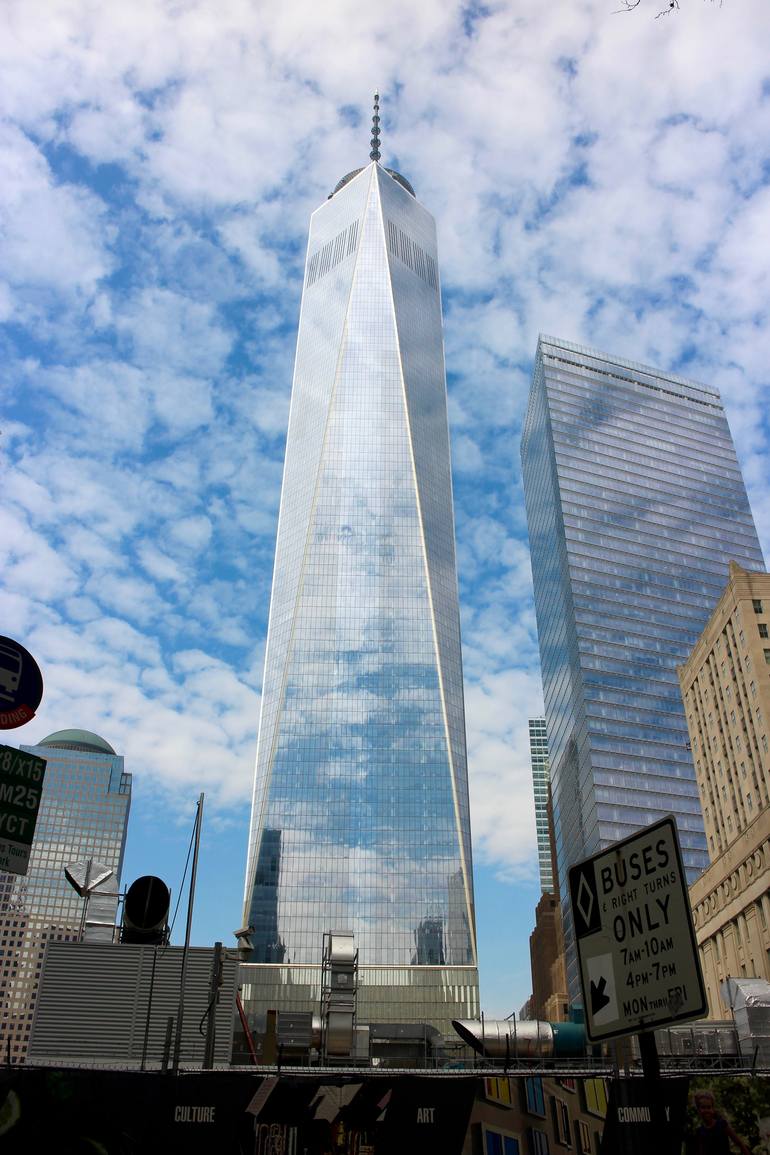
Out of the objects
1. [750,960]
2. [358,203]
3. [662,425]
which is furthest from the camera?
[358,203]

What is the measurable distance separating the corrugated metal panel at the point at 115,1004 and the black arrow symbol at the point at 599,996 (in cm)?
2706

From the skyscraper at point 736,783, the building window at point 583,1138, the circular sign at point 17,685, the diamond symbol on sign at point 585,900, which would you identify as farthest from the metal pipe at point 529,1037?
the skyscraper at point 736,783

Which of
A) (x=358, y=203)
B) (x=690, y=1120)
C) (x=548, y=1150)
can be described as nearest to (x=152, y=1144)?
(x=548, y=1150)

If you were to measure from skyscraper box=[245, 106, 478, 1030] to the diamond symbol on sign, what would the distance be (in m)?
142

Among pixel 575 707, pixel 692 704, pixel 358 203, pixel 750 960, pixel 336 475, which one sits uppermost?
pixel 358 203

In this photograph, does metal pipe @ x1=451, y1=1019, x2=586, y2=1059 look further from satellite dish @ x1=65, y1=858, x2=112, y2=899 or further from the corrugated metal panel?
satellite dish @ x1=65, y1=858, x2=112, y2=899

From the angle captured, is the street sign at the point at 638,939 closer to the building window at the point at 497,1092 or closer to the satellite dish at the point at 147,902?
the building window at the point at 497,1092

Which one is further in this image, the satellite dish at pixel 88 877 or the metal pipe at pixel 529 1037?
the satellite dish at pixel 88 877

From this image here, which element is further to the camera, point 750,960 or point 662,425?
point 662,425

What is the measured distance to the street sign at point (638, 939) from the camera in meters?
6.59

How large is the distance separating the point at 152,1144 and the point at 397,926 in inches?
5333

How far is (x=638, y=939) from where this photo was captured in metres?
7.07

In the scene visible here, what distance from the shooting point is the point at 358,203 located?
199875 mm

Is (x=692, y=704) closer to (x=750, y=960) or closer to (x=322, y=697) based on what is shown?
(x=750, y=960)
